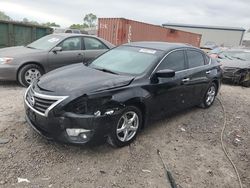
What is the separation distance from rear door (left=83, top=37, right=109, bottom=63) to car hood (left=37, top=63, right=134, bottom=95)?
134 inches

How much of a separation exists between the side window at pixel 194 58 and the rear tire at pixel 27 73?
393cm

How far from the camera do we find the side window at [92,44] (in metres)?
7.77

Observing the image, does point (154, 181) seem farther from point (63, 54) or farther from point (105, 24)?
point (105, 24)

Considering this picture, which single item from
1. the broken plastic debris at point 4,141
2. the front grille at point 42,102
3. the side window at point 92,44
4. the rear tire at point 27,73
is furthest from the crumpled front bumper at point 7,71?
the front grille at point 42,102

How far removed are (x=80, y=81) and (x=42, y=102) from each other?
2.02ft

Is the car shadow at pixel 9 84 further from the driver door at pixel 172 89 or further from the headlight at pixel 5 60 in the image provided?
the driver door at pixel 172 89

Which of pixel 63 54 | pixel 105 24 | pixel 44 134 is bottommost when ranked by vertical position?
pixel 44 134

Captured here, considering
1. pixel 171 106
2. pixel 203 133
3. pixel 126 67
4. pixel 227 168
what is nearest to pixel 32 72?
pixel 126 67

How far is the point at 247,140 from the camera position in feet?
15.5

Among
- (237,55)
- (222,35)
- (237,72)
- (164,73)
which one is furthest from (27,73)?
(222,35)

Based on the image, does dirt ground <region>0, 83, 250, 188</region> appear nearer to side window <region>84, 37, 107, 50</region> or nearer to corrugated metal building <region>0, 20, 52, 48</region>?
side window <region>84, 37, 107, 50</region>

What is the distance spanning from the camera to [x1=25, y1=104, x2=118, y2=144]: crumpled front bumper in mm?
3303

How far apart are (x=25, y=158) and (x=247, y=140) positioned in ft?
12.5

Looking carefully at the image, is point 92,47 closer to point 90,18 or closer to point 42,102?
point 42,102
